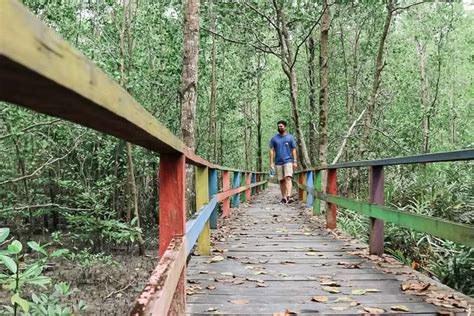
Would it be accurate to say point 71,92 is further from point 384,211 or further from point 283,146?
point 283,146

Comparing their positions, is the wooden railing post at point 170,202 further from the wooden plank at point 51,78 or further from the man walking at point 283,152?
the man walking at point 283,152

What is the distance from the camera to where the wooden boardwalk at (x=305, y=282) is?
3.32 metres

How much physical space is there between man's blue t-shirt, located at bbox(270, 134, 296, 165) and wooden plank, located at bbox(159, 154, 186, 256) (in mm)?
8899

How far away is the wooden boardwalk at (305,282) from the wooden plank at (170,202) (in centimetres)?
90

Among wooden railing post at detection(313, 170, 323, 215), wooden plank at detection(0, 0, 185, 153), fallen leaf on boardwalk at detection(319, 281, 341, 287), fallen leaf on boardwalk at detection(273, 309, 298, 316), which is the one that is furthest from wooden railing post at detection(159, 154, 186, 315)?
wooden railing post at detection(313, 170, 323, 215)

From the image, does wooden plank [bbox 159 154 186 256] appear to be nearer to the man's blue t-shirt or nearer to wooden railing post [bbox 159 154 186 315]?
wooden railing post [bbox 159 154 186 315]

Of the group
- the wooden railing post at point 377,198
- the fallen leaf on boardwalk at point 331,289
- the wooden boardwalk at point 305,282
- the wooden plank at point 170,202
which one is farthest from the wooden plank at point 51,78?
the wooden railing post at point 377,198

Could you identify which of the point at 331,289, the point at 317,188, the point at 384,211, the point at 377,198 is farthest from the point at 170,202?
the point at 317,188

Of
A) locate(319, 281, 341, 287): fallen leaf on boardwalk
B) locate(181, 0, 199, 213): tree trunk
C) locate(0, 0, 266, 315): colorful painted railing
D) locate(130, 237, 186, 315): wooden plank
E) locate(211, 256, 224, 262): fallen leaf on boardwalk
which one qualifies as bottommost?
locate(319, 281, 341, 287): fallen leaf on boardwalk

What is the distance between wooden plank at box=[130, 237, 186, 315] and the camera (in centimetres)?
163

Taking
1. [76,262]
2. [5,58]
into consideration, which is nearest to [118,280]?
[76,262]

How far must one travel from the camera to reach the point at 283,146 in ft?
37.5

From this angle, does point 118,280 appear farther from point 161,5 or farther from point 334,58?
point 334,58

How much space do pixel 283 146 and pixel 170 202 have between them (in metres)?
9.00
